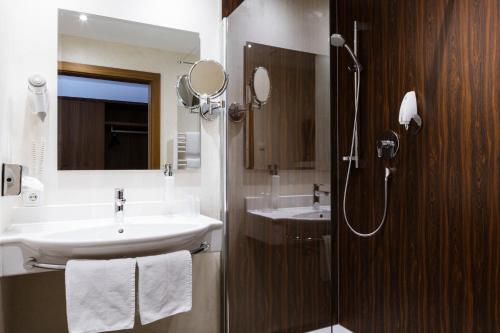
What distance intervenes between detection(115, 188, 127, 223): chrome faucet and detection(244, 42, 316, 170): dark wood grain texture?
2.04ft

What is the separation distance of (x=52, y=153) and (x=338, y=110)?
1690 mm

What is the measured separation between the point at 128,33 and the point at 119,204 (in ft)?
2.83

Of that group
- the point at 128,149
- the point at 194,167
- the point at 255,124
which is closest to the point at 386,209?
the point at 255,124

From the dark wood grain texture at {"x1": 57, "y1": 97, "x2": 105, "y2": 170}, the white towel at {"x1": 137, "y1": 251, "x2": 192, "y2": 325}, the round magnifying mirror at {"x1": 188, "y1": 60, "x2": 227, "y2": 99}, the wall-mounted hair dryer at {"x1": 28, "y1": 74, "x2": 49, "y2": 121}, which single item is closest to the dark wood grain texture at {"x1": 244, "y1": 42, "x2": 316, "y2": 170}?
the round magnifying mirror at {"x1": 188, "y1": 60, "x2": 227, "y2": 99}

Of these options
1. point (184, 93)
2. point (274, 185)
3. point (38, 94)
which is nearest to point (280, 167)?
point (274, 185)

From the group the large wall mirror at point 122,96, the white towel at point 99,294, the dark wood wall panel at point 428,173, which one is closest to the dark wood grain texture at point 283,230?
the large wall mirror at point 122,96

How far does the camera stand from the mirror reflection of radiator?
1.84 m

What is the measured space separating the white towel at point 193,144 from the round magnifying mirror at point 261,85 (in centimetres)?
42

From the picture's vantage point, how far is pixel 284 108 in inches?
61.6

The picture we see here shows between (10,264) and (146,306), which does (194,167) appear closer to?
(146,306)

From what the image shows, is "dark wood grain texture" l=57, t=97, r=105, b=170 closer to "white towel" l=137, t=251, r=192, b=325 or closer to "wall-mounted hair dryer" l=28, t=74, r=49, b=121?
"wall-mounted hair dryer" l=28, t=74, r=49, b=121

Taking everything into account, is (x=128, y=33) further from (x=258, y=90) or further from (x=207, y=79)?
(x=258, y=90)

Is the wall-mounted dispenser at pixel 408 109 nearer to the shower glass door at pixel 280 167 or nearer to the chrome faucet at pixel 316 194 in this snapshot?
the shower glass door at pixel 280 167

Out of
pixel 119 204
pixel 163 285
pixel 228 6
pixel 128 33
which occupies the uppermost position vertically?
pixel 228 6
